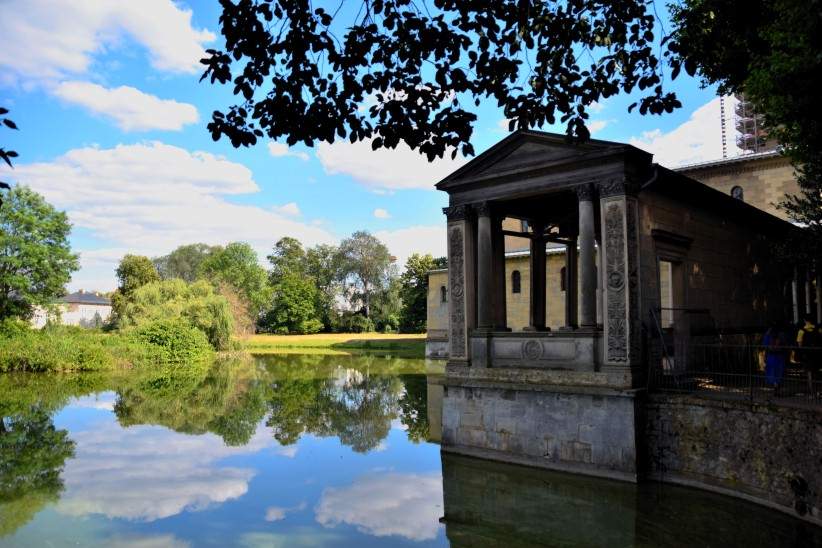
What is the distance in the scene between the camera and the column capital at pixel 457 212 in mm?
14133

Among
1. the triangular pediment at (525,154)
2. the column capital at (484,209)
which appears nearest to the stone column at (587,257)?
the triangular pediment at (525,154)

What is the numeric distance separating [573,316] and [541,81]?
36.9ft

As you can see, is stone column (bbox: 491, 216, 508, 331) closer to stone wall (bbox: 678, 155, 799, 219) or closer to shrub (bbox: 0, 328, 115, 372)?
stone wall (bbox: 678, 155, 799, 219)

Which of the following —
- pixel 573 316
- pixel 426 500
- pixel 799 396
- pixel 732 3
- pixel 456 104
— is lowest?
pixel 426 500

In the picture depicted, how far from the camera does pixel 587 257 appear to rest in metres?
12.3

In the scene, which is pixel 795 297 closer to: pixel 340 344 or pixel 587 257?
pixel 587 257

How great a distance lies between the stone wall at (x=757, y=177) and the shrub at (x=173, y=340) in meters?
30.3

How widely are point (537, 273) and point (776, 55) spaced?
7832 millimetres

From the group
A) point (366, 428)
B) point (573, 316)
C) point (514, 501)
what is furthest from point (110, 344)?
point (514, 501)

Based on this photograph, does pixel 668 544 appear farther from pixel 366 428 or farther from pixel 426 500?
pixel 366 428

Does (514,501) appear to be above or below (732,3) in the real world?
below

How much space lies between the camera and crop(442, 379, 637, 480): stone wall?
11195 millimetres

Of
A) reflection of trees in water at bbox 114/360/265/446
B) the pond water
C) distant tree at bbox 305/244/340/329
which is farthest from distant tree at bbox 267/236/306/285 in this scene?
the pond water

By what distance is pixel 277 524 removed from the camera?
904 cm
